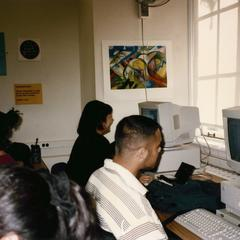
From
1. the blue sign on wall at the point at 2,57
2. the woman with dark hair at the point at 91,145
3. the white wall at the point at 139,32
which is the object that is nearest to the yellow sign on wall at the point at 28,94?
the blue sign on wall at the point at 2,57

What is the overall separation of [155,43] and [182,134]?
2.91ft

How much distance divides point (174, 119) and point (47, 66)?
1.58 m

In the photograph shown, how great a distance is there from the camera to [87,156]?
99.1 inches

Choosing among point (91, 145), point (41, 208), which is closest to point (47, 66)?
point (91, 145)

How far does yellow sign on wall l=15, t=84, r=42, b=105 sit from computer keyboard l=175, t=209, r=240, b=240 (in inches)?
86.3

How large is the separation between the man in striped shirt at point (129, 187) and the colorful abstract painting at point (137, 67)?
4.05 ft

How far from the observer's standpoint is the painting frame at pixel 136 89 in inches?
112

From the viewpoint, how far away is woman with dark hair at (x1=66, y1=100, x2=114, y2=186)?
250cm

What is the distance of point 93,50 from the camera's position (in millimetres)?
2873

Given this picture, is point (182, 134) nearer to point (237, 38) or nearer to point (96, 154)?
point (96, 154)

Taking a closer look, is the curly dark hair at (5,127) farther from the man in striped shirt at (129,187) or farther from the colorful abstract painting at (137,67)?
the man in striped shirt at (129,187)

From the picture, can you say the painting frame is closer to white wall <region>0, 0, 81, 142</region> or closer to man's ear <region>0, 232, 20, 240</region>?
white wall <region>0, 0, 81, 142</region>

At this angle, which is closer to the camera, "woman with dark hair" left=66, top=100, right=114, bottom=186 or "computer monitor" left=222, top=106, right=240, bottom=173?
"computer monitor" left=222, top=106, right=240, bottom=173

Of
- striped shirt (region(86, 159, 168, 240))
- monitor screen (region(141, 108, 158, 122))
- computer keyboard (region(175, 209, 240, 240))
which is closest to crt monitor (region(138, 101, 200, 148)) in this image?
monitor screen (region(141, 108, 158, 122))
